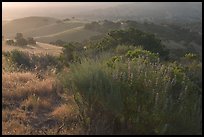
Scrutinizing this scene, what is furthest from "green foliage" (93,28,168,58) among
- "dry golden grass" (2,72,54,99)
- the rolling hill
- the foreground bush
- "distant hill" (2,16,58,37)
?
"distant hill" (2,16,58,37)

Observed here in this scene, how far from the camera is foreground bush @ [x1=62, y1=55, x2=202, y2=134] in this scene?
21.2ft

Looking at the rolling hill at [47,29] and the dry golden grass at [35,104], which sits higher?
the dry golden grass at [35,104]

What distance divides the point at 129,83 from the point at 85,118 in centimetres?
87

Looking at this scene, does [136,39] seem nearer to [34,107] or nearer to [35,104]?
[35,104]

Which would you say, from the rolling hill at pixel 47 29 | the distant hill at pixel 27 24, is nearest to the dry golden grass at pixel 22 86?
the rolling hill at pixel 47 29

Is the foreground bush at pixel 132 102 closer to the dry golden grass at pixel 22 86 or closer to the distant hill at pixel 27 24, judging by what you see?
the dry golden grass at pixel 22 86

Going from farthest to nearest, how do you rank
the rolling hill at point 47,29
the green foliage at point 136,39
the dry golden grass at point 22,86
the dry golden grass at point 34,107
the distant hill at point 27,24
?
the distant hill at point 27,24 < the rolling hill at point 47,29 < the green foliage at point 136,39 < the dry golden grass at point 22,86 < the dry golden grass at point 34,107

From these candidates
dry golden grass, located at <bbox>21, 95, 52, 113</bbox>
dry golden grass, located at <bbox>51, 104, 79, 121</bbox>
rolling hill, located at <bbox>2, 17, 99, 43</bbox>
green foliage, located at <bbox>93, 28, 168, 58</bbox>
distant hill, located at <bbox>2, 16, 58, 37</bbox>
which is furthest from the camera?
distant hill, located at <bbox>2, 16, 58, 37</bbox>

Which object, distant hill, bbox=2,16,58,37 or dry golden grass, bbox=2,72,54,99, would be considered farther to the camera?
distant hill, bbox=2,16,58,37

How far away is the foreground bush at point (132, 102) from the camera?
646 cm

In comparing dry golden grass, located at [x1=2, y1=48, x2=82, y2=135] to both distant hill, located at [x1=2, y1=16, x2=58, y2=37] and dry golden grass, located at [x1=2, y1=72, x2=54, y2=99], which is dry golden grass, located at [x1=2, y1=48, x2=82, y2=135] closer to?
dry golden grass, located at [x1=2, y1=72, x2=54, y2=99]

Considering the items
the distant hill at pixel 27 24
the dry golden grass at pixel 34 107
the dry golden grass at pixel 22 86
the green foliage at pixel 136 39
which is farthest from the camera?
the distant hill at pixel 27 24

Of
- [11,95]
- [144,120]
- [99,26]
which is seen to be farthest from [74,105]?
[99,26]

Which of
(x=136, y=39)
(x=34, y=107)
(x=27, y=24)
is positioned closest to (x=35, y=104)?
(x=34, y=107)
